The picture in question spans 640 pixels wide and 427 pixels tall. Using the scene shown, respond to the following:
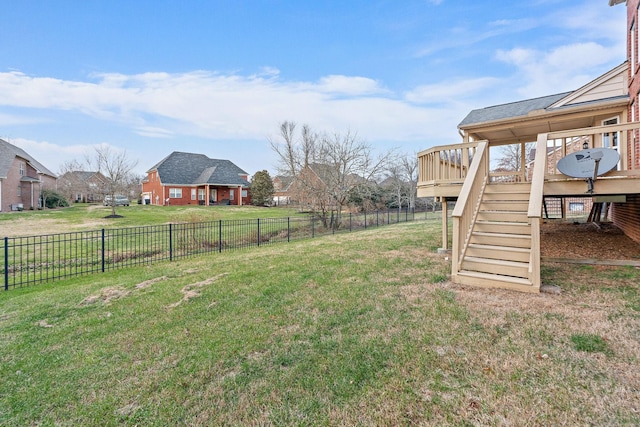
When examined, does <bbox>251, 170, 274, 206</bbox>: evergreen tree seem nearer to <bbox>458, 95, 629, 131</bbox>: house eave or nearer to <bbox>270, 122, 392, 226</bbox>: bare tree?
<bbox>270, 122, 392, 226</bbox>: bare tree

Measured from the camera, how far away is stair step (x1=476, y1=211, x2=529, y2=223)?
564 cm

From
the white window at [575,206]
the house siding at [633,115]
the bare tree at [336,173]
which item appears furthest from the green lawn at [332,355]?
the white window at [575,206]

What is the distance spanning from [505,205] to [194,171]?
36.8 meters

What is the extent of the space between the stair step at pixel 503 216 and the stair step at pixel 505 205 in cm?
17

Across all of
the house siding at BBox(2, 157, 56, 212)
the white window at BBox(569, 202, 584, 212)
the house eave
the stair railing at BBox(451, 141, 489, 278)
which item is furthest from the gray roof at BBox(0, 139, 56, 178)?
the white window at BBox(569, 202, 584, 212)

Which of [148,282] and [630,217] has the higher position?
[630,217]

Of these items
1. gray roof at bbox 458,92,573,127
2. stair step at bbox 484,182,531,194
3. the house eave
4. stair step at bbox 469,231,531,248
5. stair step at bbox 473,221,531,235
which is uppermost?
gray roof at bbox 458,92,573,127

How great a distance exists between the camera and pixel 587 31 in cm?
1049

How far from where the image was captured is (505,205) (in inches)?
242

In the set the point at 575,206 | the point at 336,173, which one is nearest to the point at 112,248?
the point at 336,173

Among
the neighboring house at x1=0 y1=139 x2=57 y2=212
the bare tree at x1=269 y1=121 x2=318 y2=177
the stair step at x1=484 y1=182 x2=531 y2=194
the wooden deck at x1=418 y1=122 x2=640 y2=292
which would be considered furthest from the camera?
the neighboring house at x1=0 y1=139 x2=57 y2=212

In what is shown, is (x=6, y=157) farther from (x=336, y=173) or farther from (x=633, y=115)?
(x=633, y=115)

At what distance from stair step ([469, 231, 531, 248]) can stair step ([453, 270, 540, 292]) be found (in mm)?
762

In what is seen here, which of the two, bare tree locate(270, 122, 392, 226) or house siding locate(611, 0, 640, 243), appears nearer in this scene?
house siding locate(611, 0, 640, 243)
